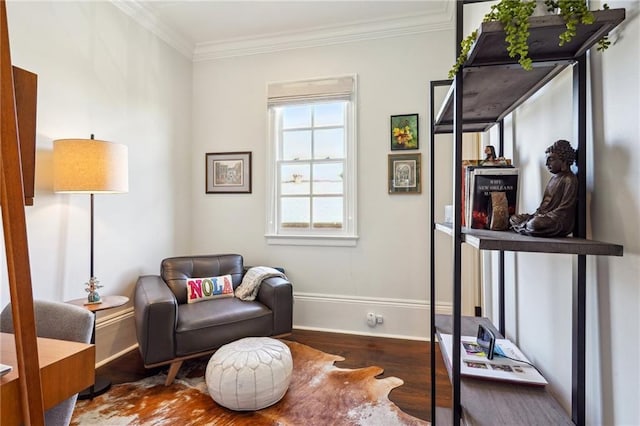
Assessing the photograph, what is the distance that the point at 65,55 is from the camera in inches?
83.6

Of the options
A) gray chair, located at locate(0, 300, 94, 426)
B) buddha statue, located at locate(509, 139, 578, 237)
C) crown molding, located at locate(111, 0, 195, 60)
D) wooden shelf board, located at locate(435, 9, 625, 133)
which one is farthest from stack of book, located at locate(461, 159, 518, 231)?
crown molding, located at locate(111, 0, 195, 60)

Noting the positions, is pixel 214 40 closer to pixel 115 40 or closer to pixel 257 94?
pixel 257 94

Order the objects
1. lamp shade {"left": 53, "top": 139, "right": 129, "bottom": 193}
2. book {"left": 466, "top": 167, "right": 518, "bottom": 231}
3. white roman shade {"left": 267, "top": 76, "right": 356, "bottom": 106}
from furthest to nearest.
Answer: white roman shade {"left": 267, "top": 76, "right": 356, "bottom": 106} → lamp shade {"left": 53, "top": 139, "right": 129, "bottom": 193} → book {"left": 466, "top": 167, "right": 518, "bottom": 231}

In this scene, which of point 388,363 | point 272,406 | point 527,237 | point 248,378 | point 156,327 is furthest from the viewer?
point 388,363

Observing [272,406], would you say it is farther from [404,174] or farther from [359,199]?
[404,174]

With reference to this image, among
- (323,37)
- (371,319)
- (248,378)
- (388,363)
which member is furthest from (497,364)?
(323,37)

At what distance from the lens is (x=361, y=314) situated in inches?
117

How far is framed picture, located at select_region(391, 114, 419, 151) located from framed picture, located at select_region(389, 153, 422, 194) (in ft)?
0.29

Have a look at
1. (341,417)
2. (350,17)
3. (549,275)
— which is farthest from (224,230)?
(549,275)

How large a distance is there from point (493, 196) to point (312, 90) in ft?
7.94

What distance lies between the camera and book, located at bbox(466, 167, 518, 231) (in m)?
1.00

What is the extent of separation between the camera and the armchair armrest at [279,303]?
2.42 m

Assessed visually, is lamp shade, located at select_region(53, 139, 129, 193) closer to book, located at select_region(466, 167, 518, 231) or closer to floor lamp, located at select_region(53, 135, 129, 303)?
floor lamp, located at select_region(53, 135, 129, 303)

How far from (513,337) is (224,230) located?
8.91ft
